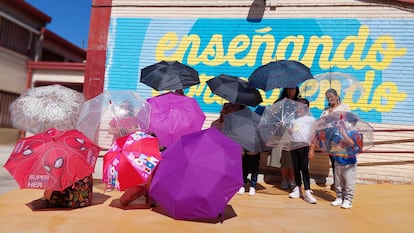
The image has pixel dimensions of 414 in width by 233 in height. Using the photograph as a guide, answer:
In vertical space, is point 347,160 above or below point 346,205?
above

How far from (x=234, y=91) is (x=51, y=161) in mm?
3338

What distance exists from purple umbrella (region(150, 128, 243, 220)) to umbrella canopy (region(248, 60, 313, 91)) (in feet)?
5.95

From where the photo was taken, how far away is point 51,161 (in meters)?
4.15

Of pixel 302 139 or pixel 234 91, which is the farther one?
pixel 234 91

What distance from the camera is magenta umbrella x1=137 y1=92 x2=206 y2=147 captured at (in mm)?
5266

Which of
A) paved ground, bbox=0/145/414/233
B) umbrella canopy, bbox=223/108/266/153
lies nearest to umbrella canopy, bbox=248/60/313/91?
umbrella canopy, bbox=223/108/266/153

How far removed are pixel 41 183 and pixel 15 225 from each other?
1.92 feet

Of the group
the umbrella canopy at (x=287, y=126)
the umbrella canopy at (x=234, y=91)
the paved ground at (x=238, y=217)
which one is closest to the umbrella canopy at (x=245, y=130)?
the umbrella canopy at (x=287, y=126)

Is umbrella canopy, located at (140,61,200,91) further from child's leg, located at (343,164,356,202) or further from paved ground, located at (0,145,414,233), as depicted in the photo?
child's leg, located at (343,164,356,202)

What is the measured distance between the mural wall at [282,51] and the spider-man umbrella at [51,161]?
15.7 ft

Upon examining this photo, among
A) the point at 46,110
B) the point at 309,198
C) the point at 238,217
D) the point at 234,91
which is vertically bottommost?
the point at 238,217

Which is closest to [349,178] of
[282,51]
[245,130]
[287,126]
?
[287,126]

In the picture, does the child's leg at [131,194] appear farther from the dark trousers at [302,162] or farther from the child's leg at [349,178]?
the child's leg at [349,178]

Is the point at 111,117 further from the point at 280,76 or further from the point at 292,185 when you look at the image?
the point at 292,185
